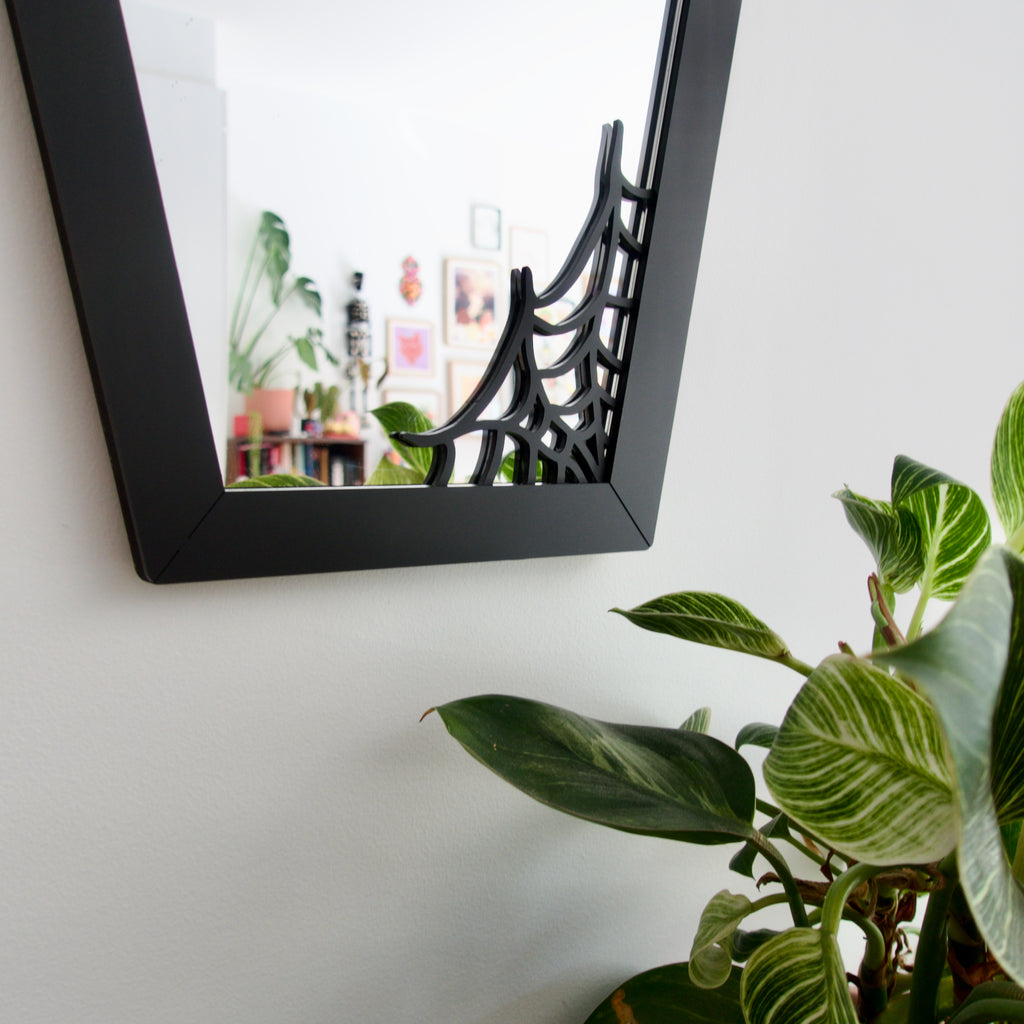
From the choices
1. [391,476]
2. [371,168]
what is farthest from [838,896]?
[371,168]

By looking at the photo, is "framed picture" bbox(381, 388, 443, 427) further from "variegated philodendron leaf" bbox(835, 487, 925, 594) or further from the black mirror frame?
"variegated philodendron leaf" bbox(835, 487, 925, 594)

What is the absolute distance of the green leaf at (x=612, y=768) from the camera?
0.50 metres

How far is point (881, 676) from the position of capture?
38cm

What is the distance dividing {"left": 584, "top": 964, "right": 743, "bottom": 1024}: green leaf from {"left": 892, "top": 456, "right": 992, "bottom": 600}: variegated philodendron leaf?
0.33 metres

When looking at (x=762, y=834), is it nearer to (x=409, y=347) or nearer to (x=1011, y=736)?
(x=1011, y=736)

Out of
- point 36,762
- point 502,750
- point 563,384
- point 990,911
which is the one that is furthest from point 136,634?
point 990,911

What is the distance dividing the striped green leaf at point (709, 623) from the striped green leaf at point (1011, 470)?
0.19 meters

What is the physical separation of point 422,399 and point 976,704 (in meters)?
0.40

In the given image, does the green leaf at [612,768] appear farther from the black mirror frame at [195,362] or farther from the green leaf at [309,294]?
the green leaf at [309,294]

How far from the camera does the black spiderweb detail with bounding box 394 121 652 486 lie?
23.0 inches

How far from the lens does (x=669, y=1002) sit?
1.98 ft

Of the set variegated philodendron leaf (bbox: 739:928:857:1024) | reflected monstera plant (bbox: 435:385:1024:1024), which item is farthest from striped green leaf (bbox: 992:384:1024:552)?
variegated philodendron leaf (bbox: 739:928:857:1024)

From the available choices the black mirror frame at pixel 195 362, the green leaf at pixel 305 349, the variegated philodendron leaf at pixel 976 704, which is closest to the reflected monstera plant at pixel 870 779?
the variegated philodendron leaf at pixel 976 704

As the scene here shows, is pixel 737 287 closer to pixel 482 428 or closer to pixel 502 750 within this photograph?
pixel 482 428
